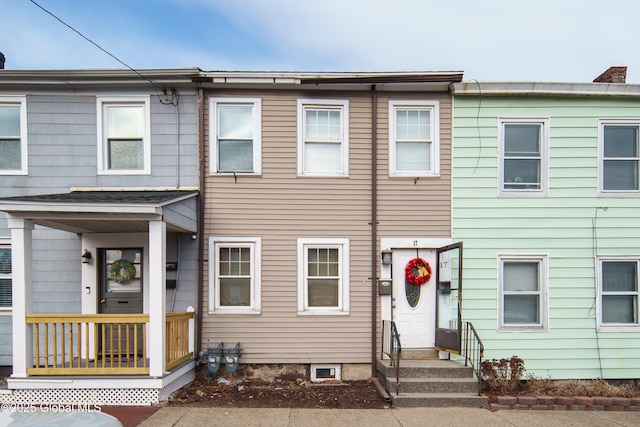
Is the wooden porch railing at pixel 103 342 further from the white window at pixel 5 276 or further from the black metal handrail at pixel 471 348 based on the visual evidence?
the black metal handrail at pixel 471 348

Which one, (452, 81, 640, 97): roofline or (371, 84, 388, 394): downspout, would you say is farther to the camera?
(452, 81, 640, 97): roofline

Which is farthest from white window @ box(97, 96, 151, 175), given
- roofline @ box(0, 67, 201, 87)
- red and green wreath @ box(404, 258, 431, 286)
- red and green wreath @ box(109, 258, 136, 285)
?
red and green wreath @ box(404, 258, 431, 286)

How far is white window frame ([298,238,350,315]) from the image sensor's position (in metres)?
7.13

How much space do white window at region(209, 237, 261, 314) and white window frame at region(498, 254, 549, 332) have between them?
457 cm

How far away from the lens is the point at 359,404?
6.00 m

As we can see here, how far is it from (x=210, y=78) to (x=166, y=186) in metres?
2.17

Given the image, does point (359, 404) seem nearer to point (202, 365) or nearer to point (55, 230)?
point (202, 365)

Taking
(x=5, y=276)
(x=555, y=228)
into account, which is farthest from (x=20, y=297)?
(x=555, y=228)

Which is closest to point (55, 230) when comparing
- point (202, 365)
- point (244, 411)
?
point (202, 365)

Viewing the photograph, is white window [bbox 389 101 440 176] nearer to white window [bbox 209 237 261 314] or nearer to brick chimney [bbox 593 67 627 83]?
white window [bbox 209 237 261 314]

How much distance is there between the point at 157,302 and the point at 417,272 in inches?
181

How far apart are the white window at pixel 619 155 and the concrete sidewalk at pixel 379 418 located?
161 inches

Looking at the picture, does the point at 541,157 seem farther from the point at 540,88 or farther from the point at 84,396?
the point at 84,396

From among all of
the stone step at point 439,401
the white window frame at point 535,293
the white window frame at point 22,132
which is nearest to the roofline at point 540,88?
the white window frame at point 535,293
